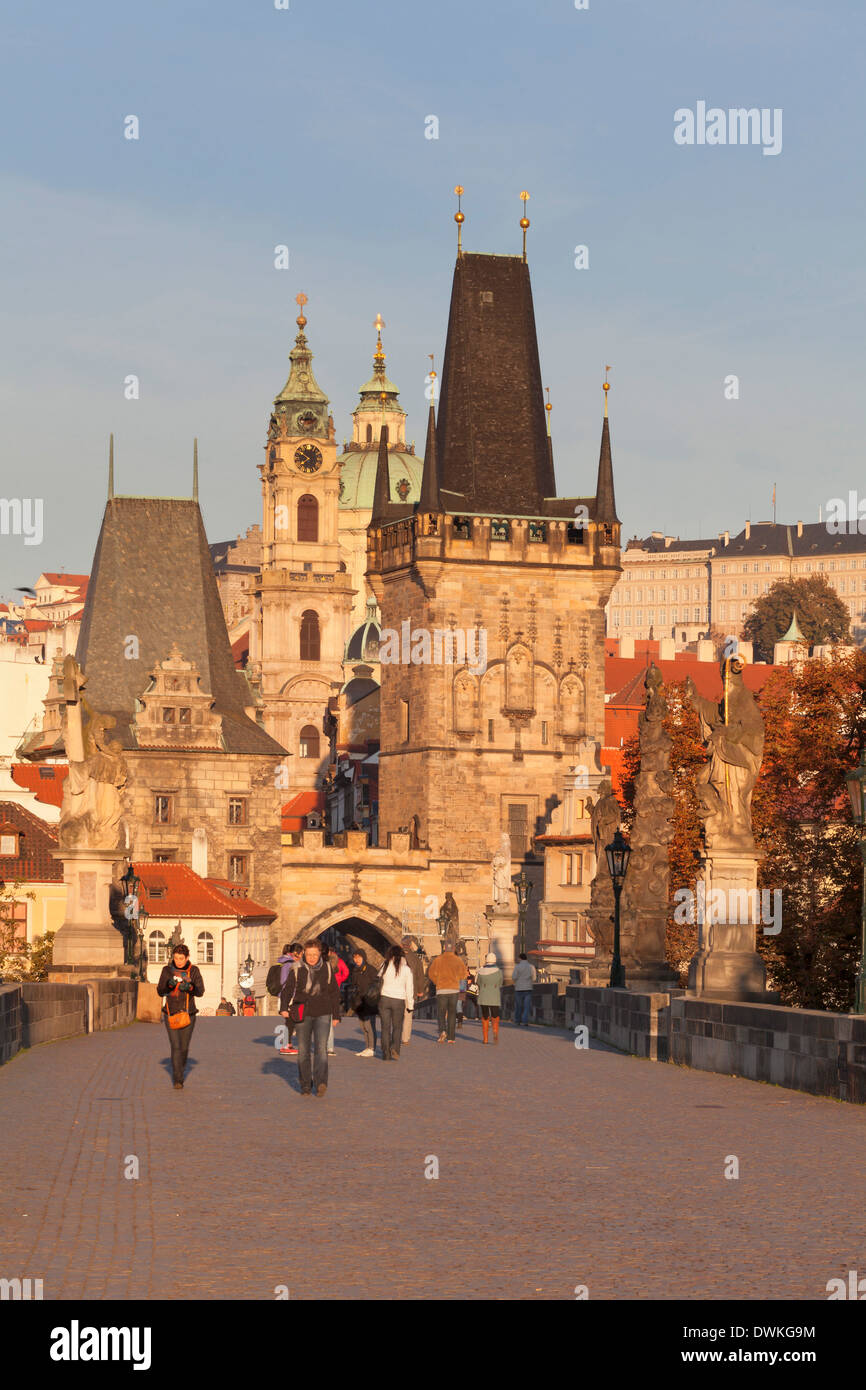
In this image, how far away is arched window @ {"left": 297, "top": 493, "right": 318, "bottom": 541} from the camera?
156 metres

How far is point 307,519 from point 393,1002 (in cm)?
13166

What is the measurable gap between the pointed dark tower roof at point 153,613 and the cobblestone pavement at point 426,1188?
248 ft

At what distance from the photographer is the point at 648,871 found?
33.9m

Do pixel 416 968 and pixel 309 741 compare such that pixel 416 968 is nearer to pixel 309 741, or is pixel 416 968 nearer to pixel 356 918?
pixel 356 918

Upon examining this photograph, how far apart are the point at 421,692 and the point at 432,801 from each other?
15.3ft

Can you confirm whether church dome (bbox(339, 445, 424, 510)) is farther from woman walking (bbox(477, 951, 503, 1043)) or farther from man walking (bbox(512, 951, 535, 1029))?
woman walking (bbox(477, 951, 503, 1043))

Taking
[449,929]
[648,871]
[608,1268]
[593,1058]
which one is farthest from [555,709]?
[608,1268]

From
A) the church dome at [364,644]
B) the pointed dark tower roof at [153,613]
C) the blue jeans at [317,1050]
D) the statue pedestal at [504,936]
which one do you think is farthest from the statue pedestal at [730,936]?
the church dome at [364,644]

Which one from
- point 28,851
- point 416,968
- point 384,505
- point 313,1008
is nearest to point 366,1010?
point 313,1008

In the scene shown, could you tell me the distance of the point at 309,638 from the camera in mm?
153750

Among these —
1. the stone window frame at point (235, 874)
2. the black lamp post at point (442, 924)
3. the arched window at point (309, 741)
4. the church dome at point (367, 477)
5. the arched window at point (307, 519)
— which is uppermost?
the church dome at point (367, 477)

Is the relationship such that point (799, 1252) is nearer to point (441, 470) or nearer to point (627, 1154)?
point (627, 1154)

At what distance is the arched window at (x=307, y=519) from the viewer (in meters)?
156

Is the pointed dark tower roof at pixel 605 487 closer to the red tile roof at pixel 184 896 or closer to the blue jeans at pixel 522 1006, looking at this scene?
the red tile roof at pixel 184 896
